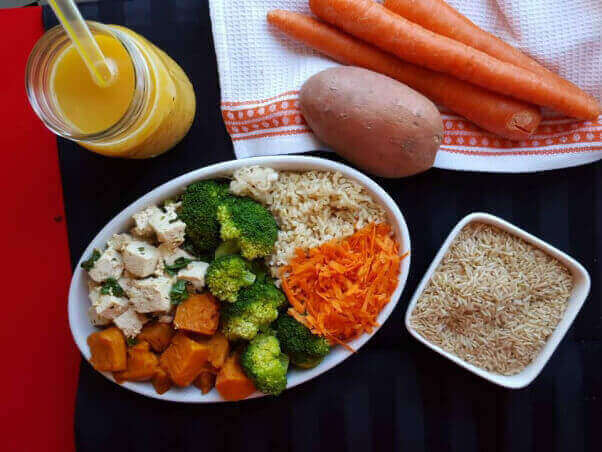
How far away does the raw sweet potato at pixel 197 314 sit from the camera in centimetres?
136

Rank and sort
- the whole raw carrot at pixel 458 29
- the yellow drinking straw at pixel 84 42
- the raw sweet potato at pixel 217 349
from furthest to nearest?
the whole raw carrot at pixel 458 29 → the raw sweet potato at pixel 217 349 → the yellow drinking straw at pixel 84 42

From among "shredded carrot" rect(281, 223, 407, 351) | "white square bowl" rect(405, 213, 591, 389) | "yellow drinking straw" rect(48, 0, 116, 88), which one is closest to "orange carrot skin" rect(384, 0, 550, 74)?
"white square bowl" rect(405, 213, 591, 389)

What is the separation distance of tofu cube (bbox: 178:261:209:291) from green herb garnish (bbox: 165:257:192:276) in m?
0.01

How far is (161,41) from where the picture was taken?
163 cm

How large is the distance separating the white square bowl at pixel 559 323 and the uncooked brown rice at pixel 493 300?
20 mm

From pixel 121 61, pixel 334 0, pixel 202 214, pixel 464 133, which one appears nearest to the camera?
pixel 121 61

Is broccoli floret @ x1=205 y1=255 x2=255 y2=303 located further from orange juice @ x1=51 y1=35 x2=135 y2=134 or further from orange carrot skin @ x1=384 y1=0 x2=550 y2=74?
orange carrot skin @ x1=384 y1=0 x2=550 y2=74

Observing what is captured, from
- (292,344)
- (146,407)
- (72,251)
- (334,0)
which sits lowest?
(146,407)

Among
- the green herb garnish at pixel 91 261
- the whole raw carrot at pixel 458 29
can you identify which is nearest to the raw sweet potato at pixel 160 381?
the green herb garnish at pixel 91 261

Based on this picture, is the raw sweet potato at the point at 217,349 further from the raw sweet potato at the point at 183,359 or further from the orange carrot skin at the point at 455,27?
the orange carrot skin at the point at 455,27

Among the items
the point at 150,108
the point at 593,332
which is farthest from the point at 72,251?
the point at 593,332

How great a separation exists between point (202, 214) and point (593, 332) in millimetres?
1430

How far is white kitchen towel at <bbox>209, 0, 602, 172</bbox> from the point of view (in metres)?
1.53

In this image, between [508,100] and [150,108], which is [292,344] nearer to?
[150,108]
